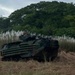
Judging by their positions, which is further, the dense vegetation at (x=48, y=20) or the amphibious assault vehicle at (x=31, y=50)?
the dense vegetation at (x=48, y=20)

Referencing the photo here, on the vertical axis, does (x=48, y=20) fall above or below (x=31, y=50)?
above

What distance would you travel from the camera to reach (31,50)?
14133 millimetres

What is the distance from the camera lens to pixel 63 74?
10016 millimetres

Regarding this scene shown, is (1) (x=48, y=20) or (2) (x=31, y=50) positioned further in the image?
(1) (x=48, y=20)

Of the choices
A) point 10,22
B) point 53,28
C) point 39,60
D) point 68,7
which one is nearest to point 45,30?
point 53,28

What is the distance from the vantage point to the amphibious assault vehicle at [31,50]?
14133mm

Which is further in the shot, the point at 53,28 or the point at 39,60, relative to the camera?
the point at 53,28

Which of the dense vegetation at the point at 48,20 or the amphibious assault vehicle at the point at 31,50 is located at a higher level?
the dense vegetation at the point at 48,20

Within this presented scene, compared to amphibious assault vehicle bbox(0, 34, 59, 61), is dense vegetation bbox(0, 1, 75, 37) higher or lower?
higher

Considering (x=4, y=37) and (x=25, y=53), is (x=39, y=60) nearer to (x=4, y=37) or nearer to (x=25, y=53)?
(x=25, y=53)

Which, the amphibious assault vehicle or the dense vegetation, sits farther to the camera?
the dense vegetation

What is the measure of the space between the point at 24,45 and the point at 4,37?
532 centimetres

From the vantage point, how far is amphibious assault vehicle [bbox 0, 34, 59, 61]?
46.4ft


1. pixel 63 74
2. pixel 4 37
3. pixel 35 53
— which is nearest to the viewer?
pixel 63 74
